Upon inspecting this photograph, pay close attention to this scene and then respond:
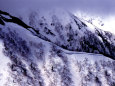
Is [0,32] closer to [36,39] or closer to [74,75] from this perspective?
[36,39]

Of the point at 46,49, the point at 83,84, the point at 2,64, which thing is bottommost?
the point at 83,84

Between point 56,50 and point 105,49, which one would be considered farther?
point 105,49

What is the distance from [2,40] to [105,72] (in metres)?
39.6

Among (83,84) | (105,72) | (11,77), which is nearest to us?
(11,77)

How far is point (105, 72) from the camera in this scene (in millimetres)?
88938

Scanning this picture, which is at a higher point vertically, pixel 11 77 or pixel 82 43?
pixel 82 43

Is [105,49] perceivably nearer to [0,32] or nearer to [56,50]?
[56,50]

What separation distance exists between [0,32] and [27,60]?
12.3 m

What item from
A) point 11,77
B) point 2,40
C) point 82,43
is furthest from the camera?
point 82,43

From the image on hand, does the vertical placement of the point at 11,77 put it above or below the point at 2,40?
below

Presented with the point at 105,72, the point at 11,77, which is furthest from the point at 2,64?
the point at 105,72

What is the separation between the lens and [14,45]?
76.0m

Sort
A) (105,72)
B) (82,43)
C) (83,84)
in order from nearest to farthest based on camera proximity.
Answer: (83,84) < (105,72) < (82,43)

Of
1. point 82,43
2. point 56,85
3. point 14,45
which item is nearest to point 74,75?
Result: point 56,85
